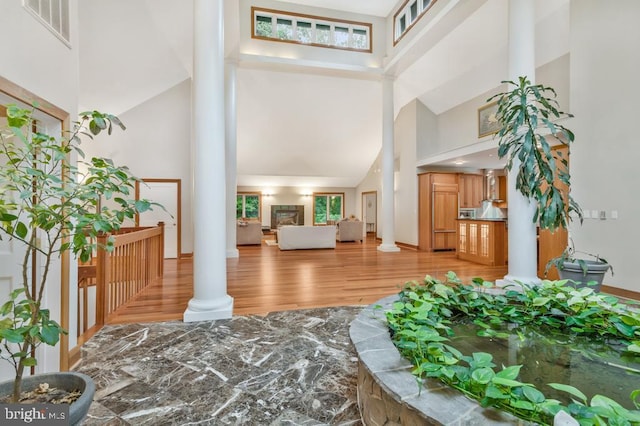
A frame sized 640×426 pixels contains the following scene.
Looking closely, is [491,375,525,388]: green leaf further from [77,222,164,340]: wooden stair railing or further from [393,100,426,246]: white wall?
[393,100,426,246]: white wall

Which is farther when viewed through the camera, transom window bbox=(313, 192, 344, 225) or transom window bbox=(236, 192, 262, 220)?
transom window bbox=(313, 192, 344, 225)

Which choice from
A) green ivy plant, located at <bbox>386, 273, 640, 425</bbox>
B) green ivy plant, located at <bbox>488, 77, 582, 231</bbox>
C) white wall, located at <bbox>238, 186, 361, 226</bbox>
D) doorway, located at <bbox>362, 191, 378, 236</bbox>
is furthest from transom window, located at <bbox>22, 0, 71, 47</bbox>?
white wall, located at <bbox>238, 186, 361, 226</bbox>

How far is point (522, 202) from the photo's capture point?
3.87 m

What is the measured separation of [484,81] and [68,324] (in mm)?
8415

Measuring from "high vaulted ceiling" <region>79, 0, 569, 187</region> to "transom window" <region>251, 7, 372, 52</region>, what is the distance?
358 mm

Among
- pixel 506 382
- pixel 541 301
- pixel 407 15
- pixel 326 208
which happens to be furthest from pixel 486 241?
pixel 326 208

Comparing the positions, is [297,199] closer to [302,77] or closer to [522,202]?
[302,77]

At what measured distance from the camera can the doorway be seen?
1194 centimetres

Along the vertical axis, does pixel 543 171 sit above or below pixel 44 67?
below

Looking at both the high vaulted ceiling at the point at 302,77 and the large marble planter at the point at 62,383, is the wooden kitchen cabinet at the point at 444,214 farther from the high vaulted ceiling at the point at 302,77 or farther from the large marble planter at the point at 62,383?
the large marble planter at the point at 62,383

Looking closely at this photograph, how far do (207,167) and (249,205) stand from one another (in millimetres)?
10184

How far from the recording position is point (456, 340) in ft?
6.75

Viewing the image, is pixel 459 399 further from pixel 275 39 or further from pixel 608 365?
pixel 275 39

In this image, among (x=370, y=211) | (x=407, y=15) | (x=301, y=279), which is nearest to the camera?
(x=301, y=279)
